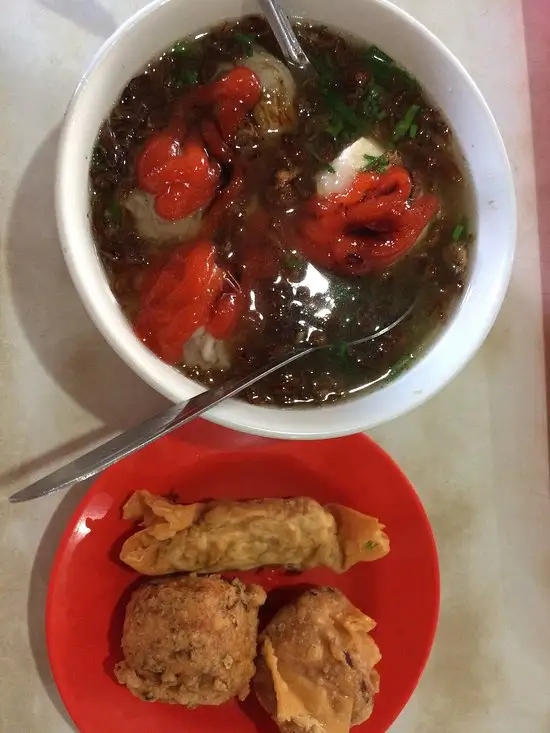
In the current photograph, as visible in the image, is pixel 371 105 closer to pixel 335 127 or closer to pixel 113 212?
pixel 335 127

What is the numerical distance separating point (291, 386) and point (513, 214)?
1.54ft

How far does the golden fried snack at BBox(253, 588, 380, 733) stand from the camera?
1.25 m

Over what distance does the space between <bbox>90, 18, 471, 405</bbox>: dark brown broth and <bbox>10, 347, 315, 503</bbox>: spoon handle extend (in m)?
0.05

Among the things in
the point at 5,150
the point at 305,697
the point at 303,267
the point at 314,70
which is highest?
the point at 314,70

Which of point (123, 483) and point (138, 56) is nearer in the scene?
point (138, 56)

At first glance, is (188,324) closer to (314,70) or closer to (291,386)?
(291,386)

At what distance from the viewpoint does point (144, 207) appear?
112 centimetres

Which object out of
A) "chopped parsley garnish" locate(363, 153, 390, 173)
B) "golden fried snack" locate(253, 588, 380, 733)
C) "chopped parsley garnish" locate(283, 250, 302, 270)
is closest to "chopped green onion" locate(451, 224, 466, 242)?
"chopped parsley garnish" locate(363, 153, 390, 173)

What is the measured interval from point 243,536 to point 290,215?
60 centimetres

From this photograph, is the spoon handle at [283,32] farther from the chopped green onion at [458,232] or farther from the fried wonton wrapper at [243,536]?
the fried wonton wrapper at [243,536]

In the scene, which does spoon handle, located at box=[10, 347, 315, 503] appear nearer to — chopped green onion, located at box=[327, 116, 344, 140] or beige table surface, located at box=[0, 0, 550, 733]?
beige table surface, located at box=[0, 0, 550, 733]

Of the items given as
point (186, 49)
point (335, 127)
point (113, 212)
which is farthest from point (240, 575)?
point (186, 49)

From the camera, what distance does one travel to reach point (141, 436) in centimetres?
110

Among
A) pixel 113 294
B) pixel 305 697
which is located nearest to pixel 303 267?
pixel 113 294
